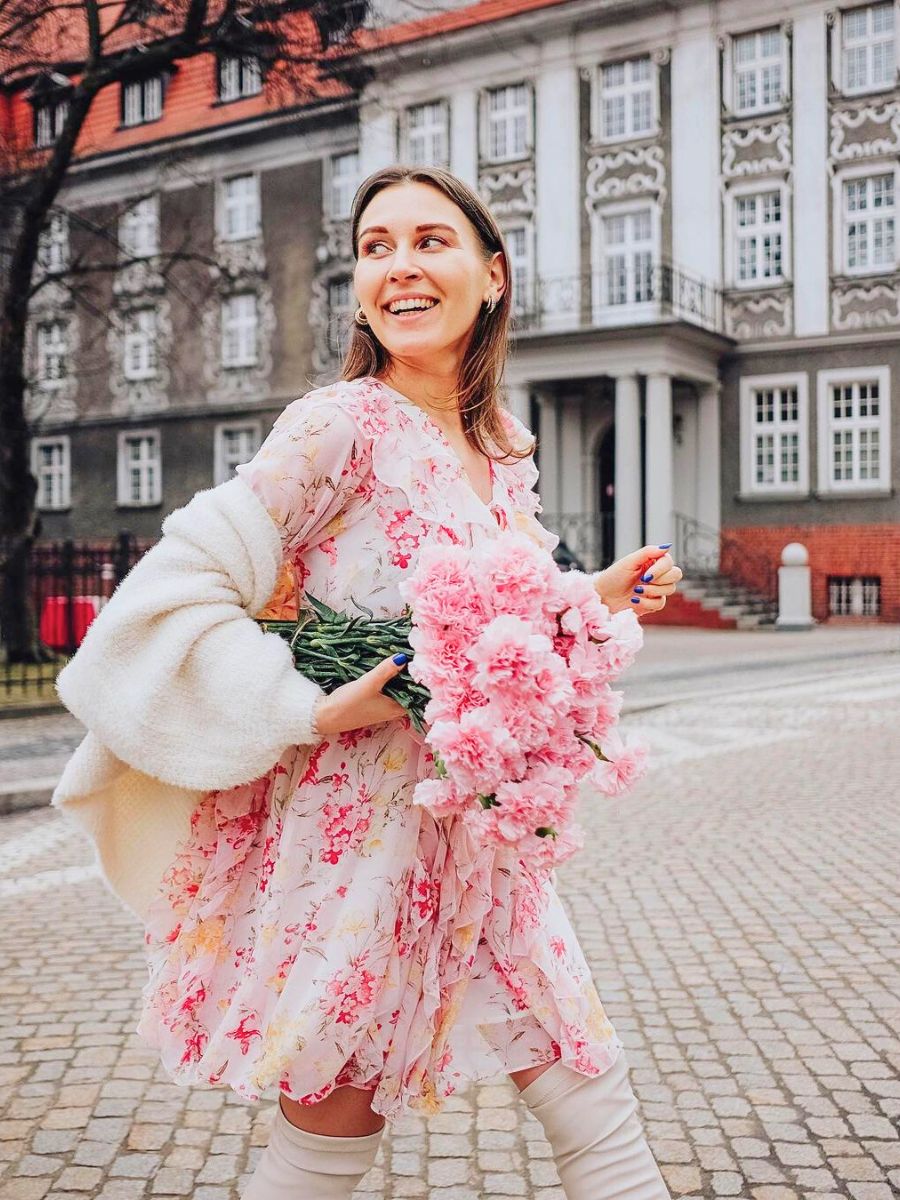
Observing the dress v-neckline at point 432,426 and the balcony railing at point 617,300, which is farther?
the balcony railing at point 617,300

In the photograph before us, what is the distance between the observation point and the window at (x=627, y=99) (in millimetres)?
26469

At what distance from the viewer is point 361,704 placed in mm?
1710

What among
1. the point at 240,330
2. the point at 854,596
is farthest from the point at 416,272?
the point at 240,330

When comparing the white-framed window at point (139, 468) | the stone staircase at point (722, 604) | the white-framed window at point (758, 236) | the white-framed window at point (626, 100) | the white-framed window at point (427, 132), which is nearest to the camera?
the stone staircase at point (722, 604)

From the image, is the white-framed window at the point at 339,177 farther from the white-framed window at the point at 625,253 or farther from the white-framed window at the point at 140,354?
the white-framed window at the point at 625,253

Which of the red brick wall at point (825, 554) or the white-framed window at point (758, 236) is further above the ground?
the white-framed window at point (758, 236)

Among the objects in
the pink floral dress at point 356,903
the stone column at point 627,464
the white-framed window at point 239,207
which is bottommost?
the pink floral dress at point 356,903

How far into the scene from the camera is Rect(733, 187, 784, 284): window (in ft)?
84.4

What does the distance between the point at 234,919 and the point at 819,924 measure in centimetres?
343

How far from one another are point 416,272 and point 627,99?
2684 cm

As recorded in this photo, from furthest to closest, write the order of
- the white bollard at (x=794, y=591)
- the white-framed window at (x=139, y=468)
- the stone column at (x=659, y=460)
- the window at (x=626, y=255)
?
the white-framed window at (x=139, y=468)
the window at (x=626, y=255)
the stone column at (x=659, y=460)
the white bollard at (x=794, y=591)

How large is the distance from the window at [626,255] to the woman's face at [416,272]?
25.4 metres

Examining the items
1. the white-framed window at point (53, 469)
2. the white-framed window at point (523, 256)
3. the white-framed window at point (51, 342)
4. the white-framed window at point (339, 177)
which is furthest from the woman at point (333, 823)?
the white-framed window at point (51, 342)

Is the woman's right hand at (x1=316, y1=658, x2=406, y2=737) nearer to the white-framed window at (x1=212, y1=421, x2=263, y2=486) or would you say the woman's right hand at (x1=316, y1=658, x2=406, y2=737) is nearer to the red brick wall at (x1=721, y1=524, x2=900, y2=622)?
the red brick wall at (x1=721, y1=524, x2=900, y2=622)
